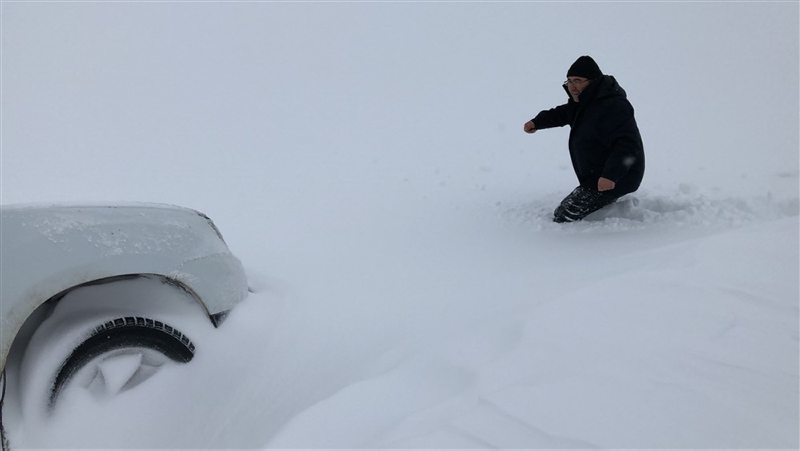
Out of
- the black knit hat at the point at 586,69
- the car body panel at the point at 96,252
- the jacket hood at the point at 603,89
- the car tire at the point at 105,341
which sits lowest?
the car tire at the point at 105,341

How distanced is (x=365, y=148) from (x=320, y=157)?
61 centimetres

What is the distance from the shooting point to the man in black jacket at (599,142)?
331 cm

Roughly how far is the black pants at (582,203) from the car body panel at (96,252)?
2588 millimetres

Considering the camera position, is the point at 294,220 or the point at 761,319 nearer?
the point at 761,319

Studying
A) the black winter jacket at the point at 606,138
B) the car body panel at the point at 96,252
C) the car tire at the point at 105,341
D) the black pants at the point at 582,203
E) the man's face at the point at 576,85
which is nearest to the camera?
the car body panel at the point at 96,252

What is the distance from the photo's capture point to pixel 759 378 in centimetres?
160

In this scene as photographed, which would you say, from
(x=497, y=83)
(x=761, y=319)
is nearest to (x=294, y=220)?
(x=761, y=319)

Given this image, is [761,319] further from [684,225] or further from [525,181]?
[525,181]

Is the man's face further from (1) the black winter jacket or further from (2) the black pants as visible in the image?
(2) the black pants

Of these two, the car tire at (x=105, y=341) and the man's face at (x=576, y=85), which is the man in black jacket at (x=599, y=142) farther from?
the car tire at (x=105, y=341)

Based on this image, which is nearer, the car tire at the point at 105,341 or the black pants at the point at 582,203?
the car tire at the point at 105,341

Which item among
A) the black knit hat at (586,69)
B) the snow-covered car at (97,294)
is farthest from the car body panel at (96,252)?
the black knit hat at (586,69)

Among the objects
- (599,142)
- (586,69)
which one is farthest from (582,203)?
(586,69)

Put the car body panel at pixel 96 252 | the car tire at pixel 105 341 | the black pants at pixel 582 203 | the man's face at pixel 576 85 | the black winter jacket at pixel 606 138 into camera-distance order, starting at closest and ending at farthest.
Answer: the car body panel at pixel 96 252, the car tire at pixel 105 341, the black winter jacket at pixel 606 138, the man's face at pixel 576 85, the black pants at pixel 582 203
